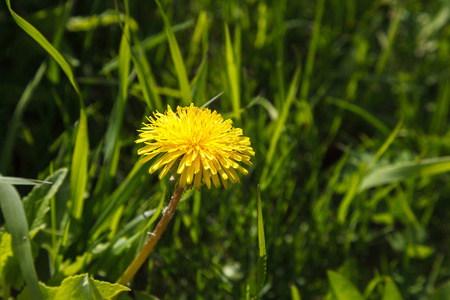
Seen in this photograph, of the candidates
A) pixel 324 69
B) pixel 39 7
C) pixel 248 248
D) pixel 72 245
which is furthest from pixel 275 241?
pixel 39 7

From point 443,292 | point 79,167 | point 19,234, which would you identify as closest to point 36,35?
point 79,167

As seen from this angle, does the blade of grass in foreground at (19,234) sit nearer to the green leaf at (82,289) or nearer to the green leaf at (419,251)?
the green leaf at (82,289)

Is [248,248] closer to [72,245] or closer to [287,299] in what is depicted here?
[287,299]

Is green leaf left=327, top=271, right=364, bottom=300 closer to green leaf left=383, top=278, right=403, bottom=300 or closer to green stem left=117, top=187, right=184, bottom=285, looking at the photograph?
green leaf left=383, top=278, right=403, bottom=300

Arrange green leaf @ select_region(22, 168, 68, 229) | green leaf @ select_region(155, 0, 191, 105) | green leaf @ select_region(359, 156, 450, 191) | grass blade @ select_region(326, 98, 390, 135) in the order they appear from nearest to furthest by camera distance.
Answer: green leaf @ select_region(22, 168, 68, 229) < green leaf @ select_region(155, 0, 191, 105) < green leaf @ select_region(359, 156, 450, 191) < grass blade @ select_region(326, 98, 390, 135)

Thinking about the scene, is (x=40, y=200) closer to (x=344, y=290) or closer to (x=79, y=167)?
(x=79, y=167)

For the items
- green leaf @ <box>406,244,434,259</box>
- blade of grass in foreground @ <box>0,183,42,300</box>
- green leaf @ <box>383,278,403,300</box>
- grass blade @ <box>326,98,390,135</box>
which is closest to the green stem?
blade of grass in foreground @ <box>0,183,42,300</box>

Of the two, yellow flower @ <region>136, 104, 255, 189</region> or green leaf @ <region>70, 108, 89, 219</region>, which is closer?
yellow flower @ <region>136, 104, 255, 189</region>

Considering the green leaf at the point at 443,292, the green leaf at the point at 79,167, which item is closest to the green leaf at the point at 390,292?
the green leaf at the point at 443,292
